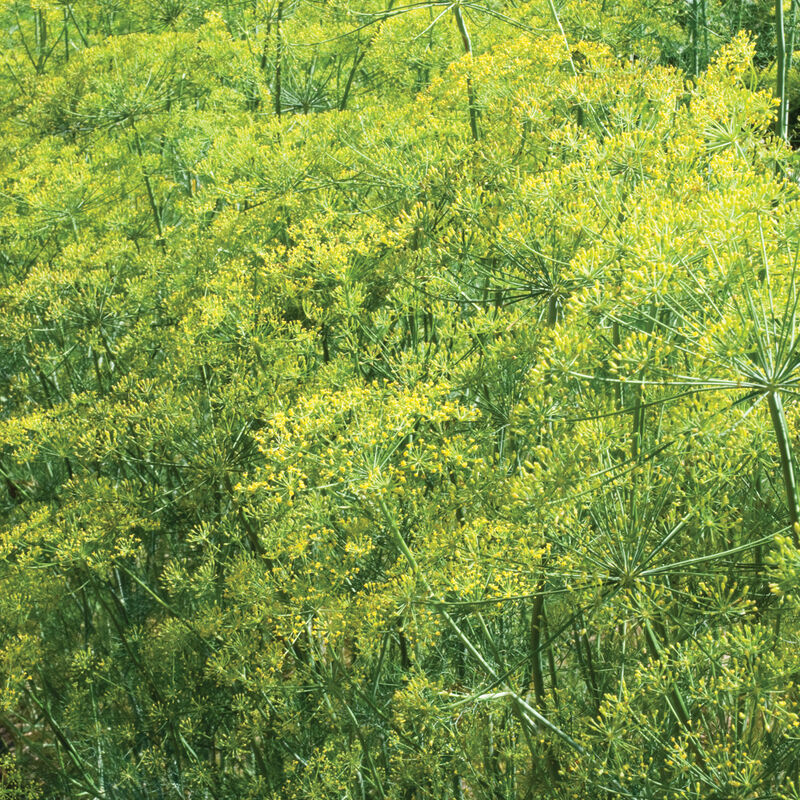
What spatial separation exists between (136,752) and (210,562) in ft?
9.79

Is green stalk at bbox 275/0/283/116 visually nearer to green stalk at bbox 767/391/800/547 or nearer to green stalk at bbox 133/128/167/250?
green stalk at bbox 133/128/167/250

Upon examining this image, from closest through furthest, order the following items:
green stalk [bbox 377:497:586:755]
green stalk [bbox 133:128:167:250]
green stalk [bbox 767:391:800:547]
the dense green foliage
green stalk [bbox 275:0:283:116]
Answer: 1. green stalk [bbox 767:391:800:547]
2. the dense green foliage
3. green stalk [bbox 377:497:586:755]
4. green stalk [bbox 275:0:283:116]
5. green stalk [bbox 133:128:167:250]

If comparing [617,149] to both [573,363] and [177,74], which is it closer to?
[573,363]

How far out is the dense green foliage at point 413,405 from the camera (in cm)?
334

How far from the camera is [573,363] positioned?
10.4ft

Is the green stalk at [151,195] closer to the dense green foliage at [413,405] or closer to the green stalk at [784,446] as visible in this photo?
the dense green foliage at [413,405]

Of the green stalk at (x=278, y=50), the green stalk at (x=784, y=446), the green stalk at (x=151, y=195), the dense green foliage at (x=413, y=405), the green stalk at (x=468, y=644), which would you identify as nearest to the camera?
the green stalk at (x=784, y=446)

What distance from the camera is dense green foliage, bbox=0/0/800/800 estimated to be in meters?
3.34

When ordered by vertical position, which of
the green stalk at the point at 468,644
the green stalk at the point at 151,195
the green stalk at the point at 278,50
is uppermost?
the green stalk at the point at 278,50

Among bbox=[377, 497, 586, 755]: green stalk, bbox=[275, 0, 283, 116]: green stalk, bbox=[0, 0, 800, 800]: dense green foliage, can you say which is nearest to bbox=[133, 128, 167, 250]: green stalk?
bbox=[0, 0, 800, 800]: dense green foliage

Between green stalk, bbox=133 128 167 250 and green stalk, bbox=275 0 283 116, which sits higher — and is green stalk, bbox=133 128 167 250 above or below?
below

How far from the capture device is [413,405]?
3656 millimetres

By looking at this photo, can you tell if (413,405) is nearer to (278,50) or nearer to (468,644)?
(468,644)

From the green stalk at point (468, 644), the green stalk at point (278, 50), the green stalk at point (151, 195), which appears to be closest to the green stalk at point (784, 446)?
the green stalk at point (468, 644)
